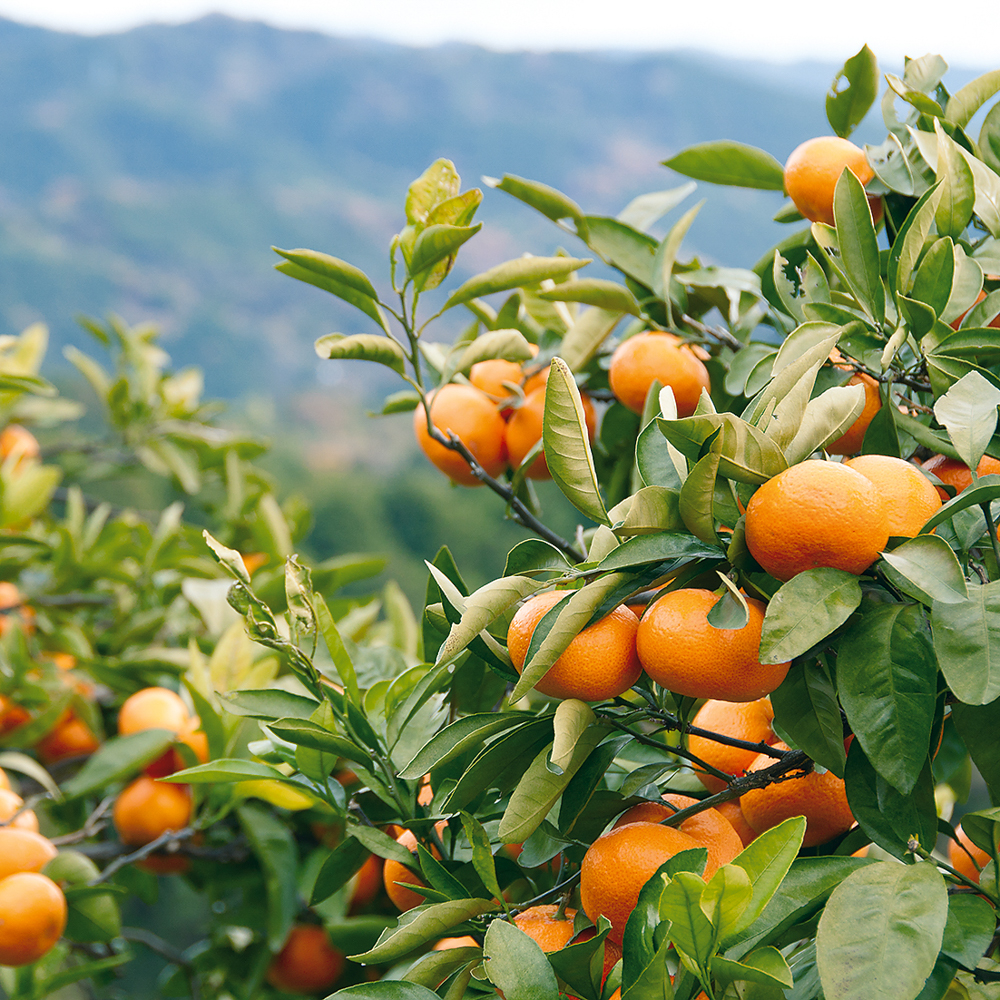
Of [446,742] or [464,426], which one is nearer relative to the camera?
[446,742]

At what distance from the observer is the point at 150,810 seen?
3.73ft

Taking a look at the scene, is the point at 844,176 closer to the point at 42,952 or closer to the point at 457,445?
the point at 457,445

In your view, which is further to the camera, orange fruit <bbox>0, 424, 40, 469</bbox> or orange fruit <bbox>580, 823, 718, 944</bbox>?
orange fruit <bbox>0, 424, 40, 469</bbox>

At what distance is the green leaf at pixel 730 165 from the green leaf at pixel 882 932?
628mm

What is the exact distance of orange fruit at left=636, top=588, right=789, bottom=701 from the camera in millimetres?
448

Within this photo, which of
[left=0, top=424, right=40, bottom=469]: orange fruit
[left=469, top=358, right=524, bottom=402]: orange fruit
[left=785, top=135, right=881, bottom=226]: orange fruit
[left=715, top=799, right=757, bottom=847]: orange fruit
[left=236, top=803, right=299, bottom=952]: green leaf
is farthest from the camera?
[left=0, top=424, right=40, bottom=469]: orange fruit

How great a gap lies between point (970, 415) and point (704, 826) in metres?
0.28

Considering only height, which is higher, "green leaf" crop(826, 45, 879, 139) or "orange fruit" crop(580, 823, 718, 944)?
"green leaf" crop(826, 45, 879, 139)

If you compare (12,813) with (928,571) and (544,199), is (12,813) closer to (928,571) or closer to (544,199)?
(544,199)

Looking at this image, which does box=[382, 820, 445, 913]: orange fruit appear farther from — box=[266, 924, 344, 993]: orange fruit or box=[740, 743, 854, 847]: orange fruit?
box=[266, 924, 344, 993]: orange fruit

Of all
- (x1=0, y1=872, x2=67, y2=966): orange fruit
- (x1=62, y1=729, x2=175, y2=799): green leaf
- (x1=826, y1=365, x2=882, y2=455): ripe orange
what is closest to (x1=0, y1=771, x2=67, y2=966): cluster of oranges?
(x1=0, y1=872, x2=67, y2=966): orange fruit

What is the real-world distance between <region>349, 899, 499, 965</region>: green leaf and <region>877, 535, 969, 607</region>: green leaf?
303 millimetres

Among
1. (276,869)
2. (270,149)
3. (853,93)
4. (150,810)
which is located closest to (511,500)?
(853,93)

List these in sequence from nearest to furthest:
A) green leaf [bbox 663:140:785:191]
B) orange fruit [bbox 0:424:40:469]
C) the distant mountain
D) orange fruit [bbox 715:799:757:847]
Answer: orange fruit [bbox 715:799:757:847] → green leaf [bbox 663:140:785:191] → orange fruit [bbox 0:424:40:469] → the distant mountain
